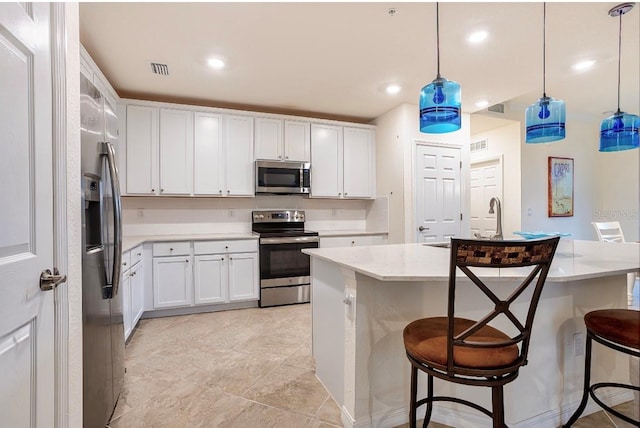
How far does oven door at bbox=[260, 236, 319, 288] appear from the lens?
3758mm

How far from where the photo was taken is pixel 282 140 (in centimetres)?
414

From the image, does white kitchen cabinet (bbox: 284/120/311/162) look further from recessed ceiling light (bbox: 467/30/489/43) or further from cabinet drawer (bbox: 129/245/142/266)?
recessed ceiling light (bbox: 467/30/489/43)

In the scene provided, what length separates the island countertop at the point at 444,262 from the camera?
4.17 ft

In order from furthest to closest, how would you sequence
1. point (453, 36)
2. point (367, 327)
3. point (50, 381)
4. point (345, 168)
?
1. point (345, 168)
2. point (453, 36)
3. point (367, 327)
4. point (50, 381)

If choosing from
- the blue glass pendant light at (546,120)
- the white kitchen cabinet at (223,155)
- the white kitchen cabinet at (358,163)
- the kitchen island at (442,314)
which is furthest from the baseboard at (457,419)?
the white kitchen cabinet at (358,163)

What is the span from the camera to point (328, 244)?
4.06 meters

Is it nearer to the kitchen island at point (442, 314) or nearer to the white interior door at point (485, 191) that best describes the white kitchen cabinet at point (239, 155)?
the kitchen island at point (442, 314)

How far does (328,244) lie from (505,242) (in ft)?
10.1

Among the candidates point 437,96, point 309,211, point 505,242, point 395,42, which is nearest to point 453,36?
point 395,42

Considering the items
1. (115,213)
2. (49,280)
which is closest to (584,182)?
(115,213)

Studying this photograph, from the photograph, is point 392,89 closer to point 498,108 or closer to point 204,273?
point 498,108

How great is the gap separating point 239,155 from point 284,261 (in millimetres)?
1475

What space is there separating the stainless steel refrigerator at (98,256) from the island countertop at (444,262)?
1.12 meters

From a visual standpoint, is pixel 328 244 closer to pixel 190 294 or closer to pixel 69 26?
pixel 190 294
